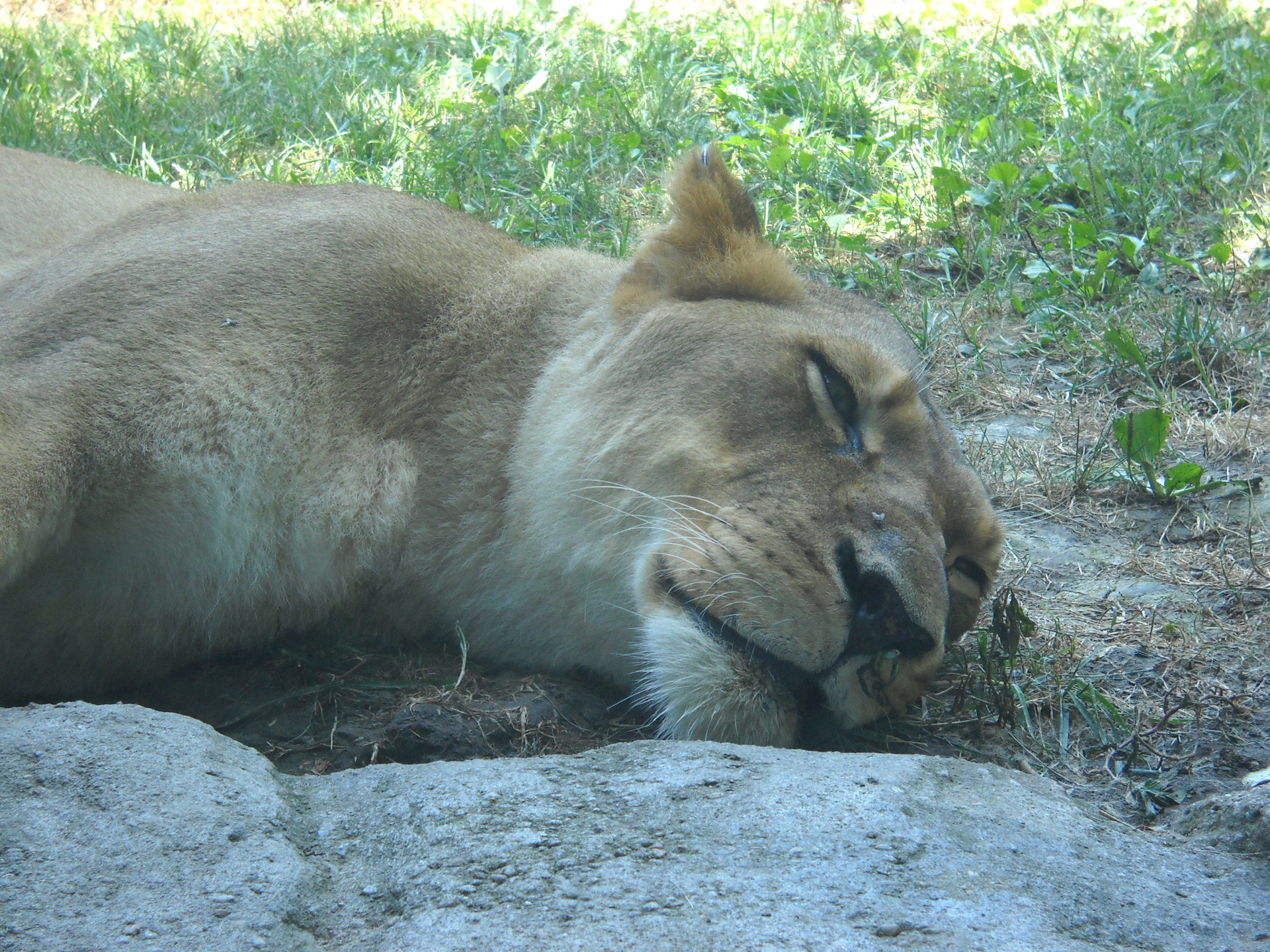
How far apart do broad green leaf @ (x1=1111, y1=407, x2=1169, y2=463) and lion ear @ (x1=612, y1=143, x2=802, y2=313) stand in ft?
4.40

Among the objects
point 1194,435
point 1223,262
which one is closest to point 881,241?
point 1223,262

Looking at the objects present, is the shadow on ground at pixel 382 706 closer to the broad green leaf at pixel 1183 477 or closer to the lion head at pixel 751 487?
the lion head at pixel 751 487

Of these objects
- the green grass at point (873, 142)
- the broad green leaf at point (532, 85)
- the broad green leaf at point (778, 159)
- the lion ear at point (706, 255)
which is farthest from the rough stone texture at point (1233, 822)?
the broad green leaf at point (532, 85)

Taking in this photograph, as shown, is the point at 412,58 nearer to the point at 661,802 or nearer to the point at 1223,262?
the point at 1223,262

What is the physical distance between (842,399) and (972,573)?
24.3 inches

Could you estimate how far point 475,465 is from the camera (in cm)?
317

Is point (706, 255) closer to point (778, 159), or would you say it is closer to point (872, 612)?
point (872, 612)

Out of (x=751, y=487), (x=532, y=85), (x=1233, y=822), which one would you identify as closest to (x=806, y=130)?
(x=532, y=85)

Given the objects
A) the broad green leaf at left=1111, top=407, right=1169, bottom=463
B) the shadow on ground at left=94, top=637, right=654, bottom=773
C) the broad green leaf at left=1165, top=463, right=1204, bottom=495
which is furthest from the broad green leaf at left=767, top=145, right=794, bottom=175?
the shadow on ground at left=94, top=637, right=654, bottom=773

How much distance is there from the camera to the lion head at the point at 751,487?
2611 millimetres

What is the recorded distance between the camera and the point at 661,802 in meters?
2.09

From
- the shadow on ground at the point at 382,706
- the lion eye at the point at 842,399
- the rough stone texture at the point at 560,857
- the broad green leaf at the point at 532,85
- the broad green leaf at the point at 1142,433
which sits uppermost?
the broad green leaf at the point at 532,85

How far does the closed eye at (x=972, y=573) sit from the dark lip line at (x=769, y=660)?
0.71 m

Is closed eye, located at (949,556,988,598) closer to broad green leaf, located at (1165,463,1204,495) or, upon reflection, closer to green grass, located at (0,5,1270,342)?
broad green leaf, located at (1165,463,1204,495)
